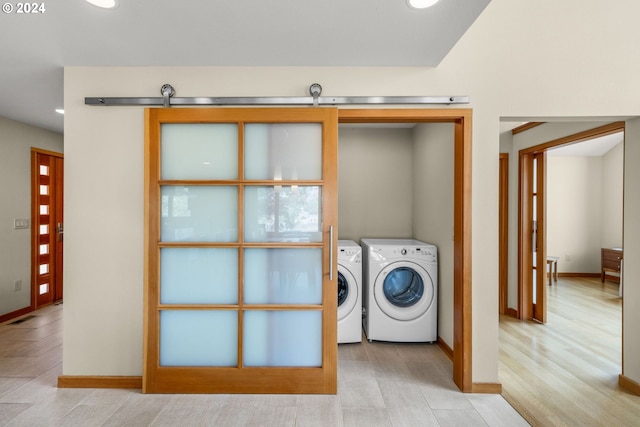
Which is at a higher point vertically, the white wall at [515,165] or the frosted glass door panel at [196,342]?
the white wall at [515,165]

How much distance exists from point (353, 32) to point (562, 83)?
1.52 m

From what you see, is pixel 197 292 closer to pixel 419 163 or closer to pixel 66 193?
pixel 66 193

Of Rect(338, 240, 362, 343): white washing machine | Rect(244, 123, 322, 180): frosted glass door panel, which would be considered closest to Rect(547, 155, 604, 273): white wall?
Rect(338, 240, 362, 343): white washing machine

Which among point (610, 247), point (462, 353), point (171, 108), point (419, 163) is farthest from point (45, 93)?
point (610, 247)

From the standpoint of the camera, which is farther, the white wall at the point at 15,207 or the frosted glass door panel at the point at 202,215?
the white wall at the point at 15,207

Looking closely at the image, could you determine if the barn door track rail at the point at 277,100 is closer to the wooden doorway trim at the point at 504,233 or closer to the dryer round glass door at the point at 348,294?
the dryer round glass door at the point at 348,294

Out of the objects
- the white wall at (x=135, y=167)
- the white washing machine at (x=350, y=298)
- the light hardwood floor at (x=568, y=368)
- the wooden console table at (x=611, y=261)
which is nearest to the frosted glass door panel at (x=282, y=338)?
the white wall at (x=135, y=167)

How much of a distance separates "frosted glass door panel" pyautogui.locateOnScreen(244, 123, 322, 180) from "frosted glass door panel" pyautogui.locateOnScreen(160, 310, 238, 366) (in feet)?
3.37

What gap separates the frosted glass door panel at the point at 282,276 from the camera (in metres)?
2.52

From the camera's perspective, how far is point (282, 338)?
8.23 ft

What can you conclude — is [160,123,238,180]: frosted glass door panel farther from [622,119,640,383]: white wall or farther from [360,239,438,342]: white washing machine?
[622,119,640,383]: white wall

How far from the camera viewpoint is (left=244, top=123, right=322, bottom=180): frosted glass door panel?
2518 millimetres

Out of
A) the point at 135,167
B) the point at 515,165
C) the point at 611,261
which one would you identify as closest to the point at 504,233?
the point at 515,165

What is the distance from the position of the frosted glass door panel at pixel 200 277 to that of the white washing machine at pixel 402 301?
1.50m
